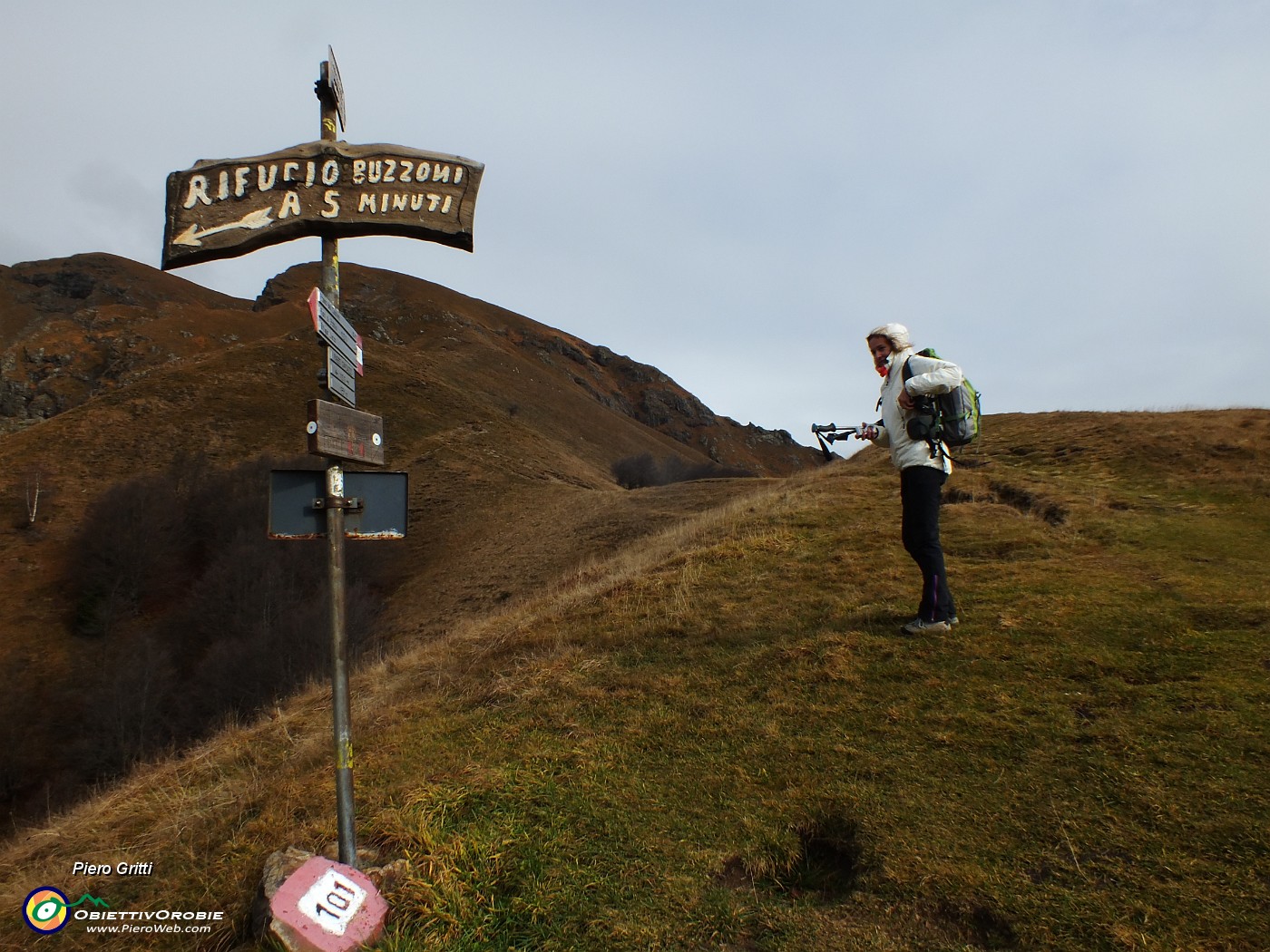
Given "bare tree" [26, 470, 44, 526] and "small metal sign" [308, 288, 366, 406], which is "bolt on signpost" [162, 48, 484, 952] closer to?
"small metal sign" [308, 288, 366, 406]

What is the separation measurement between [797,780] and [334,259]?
177 inches

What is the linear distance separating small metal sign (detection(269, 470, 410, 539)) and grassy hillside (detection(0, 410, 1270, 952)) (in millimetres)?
1842

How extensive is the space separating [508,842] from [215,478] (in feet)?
171

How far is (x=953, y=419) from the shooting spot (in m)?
6.32

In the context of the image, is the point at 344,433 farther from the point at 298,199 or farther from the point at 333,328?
the point at 298,199

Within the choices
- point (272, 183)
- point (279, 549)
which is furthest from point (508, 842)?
point (279, 549)

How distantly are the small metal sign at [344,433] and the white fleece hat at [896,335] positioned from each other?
174 inches

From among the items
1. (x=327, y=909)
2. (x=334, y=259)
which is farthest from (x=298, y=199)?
(x=327, y=909)

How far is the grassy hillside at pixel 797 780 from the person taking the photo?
146 inches

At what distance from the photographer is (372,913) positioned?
153 inches

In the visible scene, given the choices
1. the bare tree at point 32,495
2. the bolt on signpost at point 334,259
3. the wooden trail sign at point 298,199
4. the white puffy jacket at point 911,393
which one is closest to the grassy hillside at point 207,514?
the bare tree at point 32,495

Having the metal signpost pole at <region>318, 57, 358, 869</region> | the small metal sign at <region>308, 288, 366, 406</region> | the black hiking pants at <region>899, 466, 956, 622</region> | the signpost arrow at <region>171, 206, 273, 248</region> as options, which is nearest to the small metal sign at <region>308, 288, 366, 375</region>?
the small metal sign at <region>308, 288, 366, 406</region>

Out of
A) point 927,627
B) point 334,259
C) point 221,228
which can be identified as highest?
point 221,228

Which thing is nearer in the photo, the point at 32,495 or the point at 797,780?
the point at 797,780
